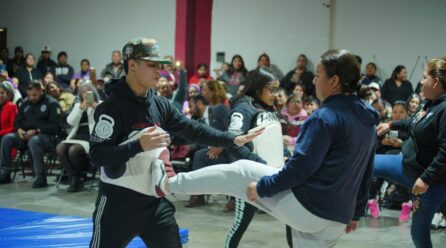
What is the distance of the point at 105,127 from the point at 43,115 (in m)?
5.55

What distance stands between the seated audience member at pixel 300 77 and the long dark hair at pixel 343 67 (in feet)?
24.8

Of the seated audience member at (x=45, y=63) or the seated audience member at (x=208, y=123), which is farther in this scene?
the seated audience member at (x=45, y=63)

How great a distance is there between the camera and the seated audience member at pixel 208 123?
565 centimetres

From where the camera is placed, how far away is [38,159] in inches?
304

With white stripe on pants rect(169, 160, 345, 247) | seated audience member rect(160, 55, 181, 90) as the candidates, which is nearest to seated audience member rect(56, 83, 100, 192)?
seated audience member rect(160, 55, 181, 90)

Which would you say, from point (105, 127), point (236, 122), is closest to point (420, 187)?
point (236, 122)

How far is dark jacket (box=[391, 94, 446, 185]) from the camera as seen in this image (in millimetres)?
3307

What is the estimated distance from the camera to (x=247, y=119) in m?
3.77

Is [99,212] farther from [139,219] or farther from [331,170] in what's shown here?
[331,170]

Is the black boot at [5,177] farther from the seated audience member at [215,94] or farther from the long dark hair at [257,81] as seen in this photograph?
the long dark hair at [257,81]

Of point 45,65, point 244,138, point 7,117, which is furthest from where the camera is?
point 45,65

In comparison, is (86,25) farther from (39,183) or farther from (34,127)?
(39,183)

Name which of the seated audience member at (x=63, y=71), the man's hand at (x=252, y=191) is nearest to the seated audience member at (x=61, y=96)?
the seated audience member at (x=63, y=71)

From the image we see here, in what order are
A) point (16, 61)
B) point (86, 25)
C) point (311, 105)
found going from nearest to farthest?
point (311, 105)
point (16, 61)
point (86, 25)
